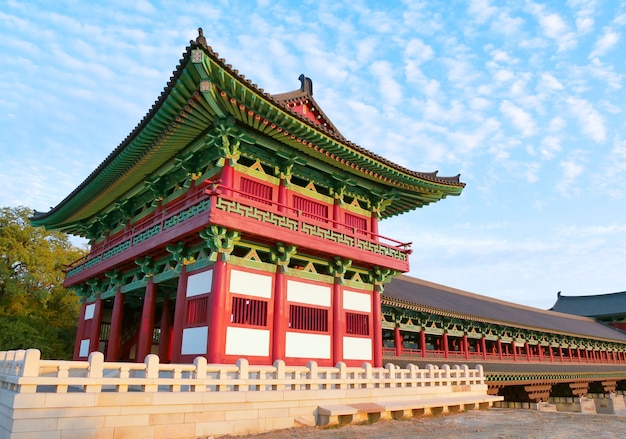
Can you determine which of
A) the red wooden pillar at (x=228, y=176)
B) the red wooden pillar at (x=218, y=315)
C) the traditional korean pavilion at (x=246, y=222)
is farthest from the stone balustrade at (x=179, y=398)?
the red wooden pillar at (x=228, y=176)

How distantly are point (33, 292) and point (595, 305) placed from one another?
72020 mm

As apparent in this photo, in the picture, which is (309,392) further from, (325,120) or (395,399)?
(325,120)

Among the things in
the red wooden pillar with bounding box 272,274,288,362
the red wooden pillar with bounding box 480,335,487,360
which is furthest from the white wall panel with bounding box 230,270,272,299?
the red wooden pillar with bounding box 480,335,487,360

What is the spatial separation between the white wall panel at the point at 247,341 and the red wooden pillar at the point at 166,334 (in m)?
5.01

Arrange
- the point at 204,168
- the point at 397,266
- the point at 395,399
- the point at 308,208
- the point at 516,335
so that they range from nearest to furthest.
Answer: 1. the point at 395,399
2. the point at 204,168
3. the point at 308,208
4. the point at 397,266
5. the point at 516,335

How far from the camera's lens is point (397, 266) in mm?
19266

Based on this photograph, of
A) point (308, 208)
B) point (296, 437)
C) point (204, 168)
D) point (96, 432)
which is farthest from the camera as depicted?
point (308, 208)

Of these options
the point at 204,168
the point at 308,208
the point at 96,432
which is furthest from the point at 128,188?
the point at 96,432

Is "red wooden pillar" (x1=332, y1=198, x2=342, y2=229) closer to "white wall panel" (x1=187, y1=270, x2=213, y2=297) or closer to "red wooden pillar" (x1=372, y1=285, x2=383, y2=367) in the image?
"red wooden pillar" (x1=372, y1=285, x2=383, y2=367)

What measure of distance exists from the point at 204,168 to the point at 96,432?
389 inches

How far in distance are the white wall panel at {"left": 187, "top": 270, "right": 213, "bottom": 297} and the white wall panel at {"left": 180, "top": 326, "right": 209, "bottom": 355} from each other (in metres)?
1.14

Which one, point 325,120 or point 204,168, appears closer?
point 204,168

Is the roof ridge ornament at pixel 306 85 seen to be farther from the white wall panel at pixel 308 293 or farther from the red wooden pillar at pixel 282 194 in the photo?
the white wall panel at pixel 308 293

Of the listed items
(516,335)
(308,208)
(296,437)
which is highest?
(308,208)
